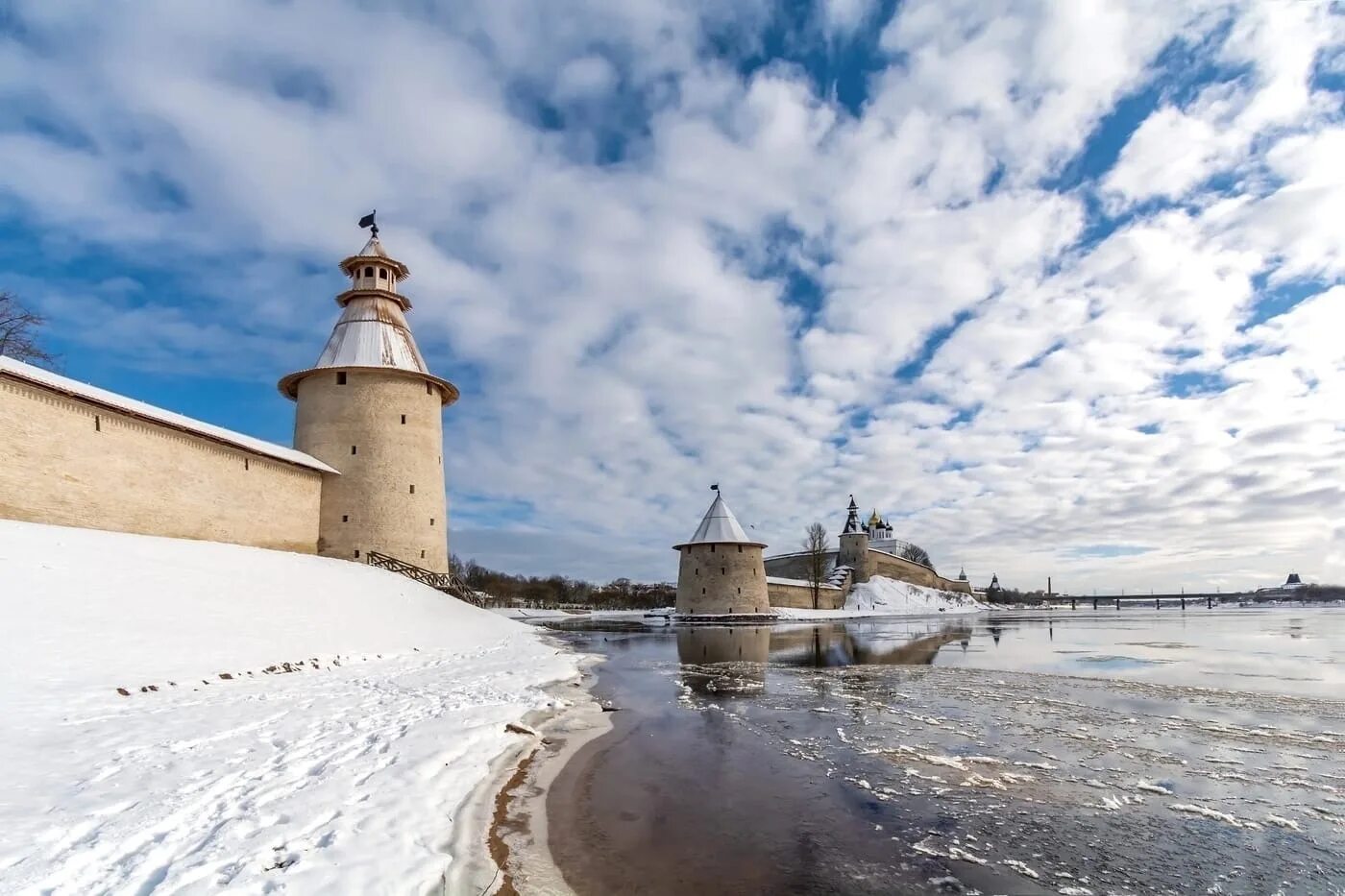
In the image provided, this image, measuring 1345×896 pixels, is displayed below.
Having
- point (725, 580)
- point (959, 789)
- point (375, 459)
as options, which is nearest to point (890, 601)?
point (725, 580)

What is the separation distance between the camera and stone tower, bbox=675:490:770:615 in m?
36.9

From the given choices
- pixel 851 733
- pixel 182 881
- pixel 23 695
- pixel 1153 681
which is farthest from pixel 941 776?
pixel 1153 681

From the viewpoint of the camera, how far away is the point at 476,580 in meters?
67.7

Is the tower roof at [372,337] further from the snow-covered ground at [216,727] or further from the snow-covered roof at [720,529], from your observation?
the snow-covered roof at [720,529]

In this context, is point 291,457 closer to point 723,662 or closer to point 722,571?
point 723,662

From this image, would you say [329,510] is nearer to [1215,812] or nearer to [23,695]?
[23,695]

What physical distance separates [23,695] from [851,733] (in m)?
7.70

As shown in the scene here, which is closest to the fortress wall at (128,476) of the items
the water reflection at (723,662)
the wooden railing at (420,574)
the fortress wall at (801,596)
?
the wooden railing at (420,574)

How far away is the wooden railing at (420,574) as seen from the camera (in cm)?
2105

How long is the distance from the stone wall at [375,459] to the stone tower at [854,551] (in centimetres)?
4662

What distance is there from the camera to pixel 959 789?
5.36 metres

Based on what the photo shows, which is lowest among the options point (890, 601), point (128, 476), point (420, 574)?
point (890, 601)

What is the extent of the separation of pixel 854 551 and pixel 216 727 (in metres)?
61.4

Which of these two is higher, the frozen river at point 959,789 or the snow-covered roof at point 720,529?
the snow-covered roof at point 720,529
